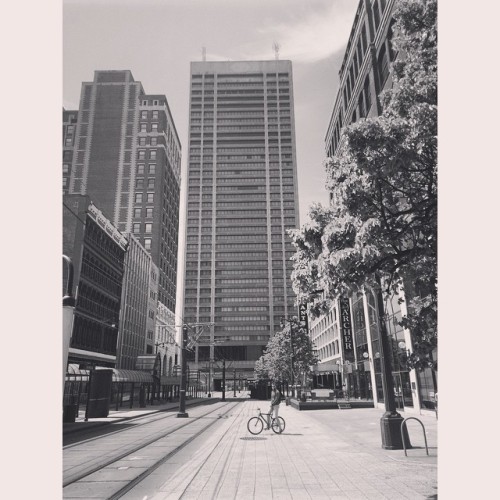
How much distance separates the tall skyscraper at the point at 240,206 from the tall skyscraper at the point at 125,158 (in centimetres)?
3216

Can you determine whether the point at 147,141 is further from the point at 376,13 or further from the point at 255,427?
the point at 255,427

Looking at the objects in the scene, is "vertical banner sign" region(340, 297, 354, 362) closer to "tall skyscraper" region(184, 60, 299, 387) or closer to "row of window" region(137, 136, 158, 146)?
"row of window" region(137, 136, 158, 146)

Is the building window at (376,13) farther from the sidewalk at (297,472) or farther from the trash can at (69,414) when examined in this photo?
the trash can at (69,414)

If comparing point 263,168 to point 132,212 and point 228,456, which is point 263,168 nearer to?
point 132,212

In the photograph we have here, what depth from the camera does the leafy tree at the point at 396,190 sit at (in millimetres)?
7141

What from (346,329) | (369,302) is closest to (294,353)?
(346,329)

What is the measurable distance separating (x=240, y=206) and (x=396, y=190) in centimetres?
13094

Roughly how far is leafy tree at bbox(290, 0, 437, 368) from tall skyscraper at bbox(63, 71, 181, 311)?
84.1 m

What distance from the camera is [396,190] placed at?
8.12 metres

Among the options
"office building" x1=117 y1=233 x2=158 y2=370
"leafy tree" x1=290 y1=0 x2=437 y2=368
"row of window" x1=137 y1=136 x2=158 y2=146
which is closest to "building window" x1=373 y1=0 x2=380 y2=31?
"leafy tree" x1=290 y1=0 x2=437 y2=368

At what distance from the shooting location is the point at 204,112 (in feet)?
486

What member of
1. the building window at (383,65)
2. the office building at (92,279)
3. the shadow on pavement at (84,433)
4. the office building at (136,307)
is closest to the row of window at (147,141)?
the office building at (136,307)

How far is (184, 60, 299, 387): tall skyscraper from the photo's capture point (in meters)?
128
